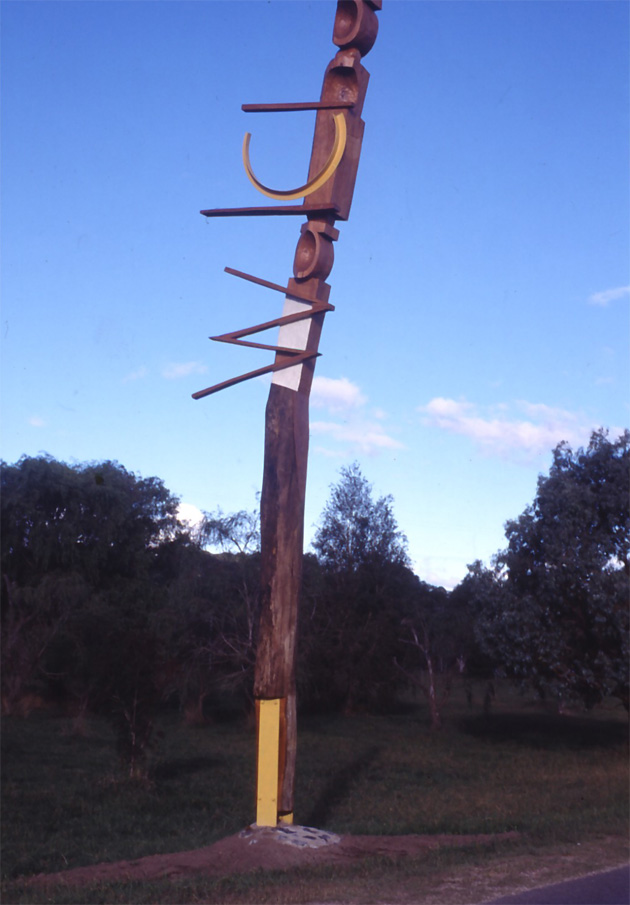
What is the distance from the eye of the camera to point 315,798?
13750mm

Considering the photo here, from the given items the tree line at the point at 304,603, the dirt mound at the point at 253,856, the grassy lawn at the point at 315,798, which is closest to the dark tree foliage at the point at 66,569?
the tree line at the point at 304,603

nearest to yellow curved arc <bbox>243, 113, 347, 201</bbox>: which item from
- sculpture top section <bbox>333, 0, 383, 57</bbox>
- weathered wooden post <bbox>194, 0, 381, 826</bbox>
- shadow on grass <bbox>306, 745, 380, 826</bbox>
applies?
weathered wooden post <bbox>194, 0, 381, 826</bbox>

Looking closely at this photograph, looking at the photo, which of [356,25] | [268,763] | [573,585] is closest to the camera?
[268,763]

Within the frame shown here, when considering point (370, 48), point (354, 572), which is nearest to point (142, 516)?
point (354, 572)

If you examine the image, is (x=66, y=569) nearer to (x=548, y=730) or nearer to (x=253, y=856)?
(x=548, y=730)

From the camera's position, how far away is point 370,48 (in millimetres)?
7953

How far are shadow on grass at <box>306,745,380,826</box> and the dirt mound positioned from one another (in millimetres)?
3835

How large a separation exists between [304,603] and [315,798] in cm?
1560

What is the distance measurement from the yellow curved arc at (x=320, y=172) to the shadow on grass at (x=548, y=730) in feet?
60.5

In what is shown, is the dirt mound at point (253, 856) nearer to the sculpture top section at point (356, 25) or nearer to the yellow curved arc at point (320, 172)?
the yellow curved arc at point (320, 172)

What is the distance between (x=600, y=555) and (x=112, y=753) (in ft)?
39.1

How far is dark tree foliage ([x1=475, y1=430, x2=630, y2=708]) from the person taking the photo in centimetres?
1742

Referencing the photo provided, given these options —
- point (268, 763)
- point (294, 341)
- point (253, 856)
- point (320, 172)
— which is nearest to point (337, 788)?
point (268, 763)

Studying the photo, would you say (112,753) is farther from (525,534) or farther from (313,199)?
(313,199)
